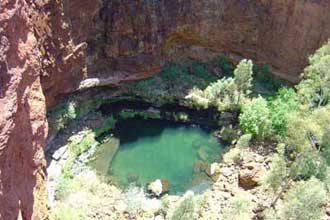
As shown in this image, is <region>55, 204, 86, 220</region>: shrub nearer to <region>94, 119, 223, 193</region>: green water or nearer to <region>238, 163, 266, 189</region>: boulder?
<region>94, 119, 223, 193</region>: green water

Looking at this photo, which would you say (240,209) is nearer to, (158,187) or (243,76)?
(158,187)

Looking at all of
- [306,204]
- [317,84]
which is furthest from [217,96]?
[306,204]

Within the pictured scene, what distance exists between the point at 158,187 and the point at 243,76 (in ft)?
26.8

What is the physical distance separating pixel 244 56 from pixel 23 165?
60.8ft

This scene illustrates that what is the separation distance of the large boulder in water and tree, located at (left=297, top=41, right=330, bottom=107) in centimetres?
834

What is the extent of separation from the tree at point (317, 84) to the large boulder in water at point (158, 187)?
834cm

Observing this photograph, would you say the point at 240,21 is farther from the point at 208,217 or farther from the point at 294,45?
the point at 208,217

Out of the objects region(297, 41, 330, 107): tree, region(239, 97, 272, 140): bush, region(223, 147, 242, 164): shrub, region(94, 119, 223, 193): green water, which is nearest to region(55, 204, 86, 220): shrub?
region(94, 119, 223, 193): green water

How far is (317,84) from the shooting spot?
26.7 meters

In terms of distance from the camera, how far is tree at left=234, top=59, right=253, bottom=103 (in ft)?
94.7

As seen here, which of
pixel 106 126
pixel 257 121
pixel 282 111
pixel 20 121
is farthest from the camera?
pixel 106 126

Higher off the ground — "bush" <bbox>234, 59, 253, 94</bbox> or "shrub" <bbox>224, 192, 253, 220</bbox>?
"bush" <bbox>234, 59, 253, 94</bbox>

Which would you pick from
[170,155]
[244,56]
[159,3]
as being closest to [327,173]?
[170,155]

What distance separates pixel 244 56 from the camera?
32281mm
